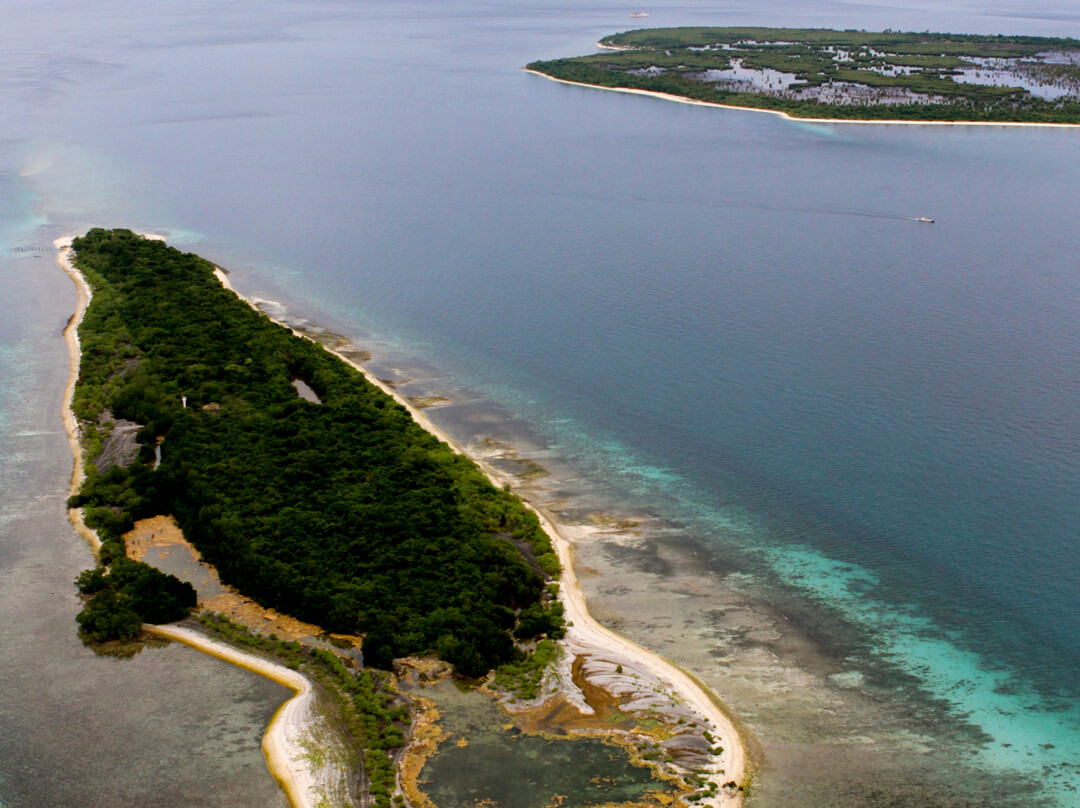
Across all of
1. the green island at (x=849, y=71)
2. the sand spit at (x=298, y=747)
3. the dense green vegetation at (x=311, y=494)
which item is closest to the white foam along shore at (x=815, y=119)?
the green island at (x=849, y=71)

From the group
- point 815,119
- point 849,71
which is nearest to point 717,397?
point 815,119

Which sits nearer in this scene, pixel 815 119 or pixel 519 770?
pixel 519 770

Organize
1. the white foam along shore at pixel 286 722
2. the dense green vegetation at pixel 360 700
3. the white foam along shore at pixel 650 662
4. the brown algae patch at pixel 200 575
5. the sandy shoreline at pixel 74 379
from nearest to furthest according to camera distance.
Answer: the white foam along shore at pixel 286 722 → the dense green vegetation at pixel 360 700 → the white foam along shore at pixel 650 662 → the brown algae patch at pixel 200 575 → the sandy shoreline at pixel 74 379

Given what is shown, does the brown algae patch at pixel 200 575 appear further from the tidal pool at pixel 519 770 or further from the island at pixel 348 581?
Answer: the tidal pool at pixel 519 770

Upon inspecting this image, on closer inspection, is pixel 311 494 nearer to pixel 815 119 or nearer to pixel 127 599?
pixel 127 599

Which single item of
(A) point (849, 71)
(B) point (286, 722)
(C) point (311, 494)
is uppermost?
(A) point (849, 71)
